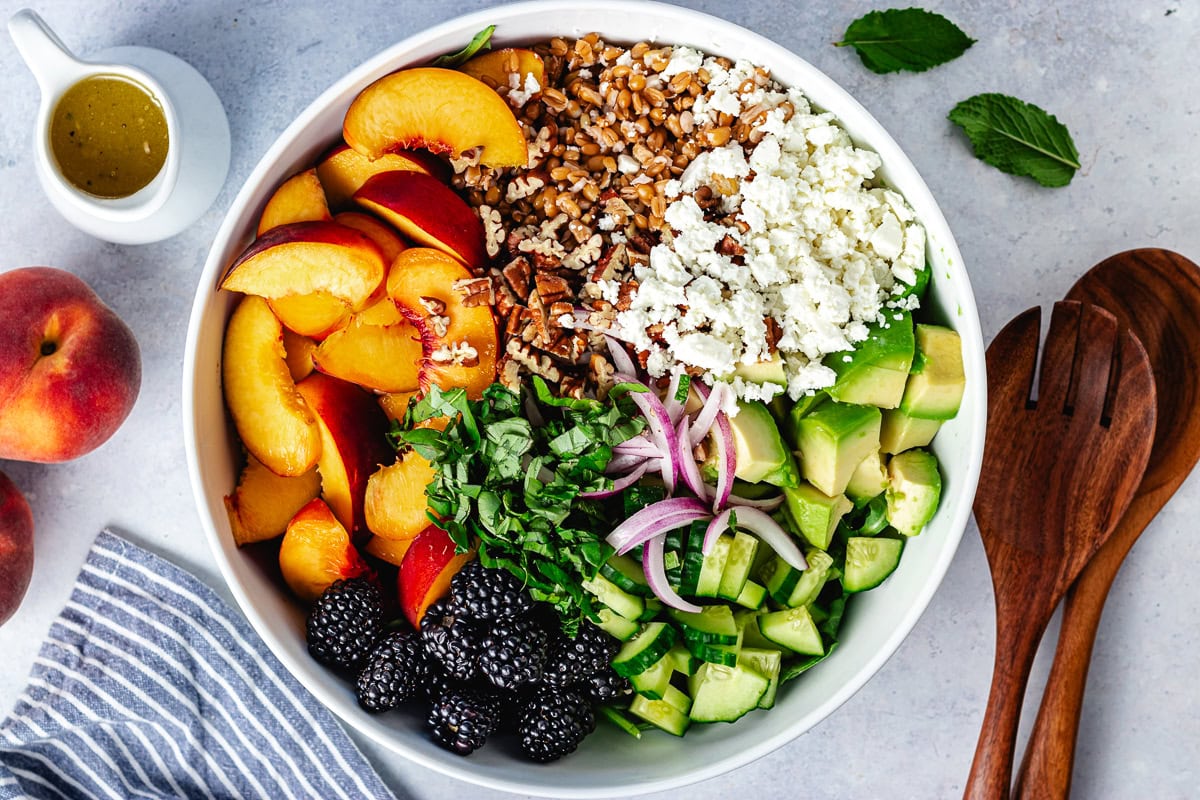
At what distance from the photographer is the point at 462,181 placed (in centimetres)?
167

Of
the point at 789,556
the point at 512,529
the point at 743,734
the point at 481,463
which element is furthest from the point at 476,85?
the point at 743,734

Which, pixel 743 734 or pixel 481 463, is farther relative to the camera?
pixel 743 734

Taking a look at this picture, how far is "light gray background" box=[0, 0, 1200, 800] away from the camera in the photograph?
6.10ft

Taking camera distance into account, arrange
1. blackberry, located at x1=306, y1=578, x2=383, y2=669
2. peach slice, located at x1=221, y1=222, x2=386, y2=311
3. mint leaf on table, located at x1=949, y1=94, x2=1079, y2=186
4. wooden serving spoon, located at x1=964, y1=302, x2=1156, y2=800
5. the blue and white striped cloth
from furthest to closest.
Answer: the blue and white striped cloth
mint leaf on table, located at x1=949, y1=94, x2=1079, y2=186
wooden serving spoon, located at x1=964, y1=302, x2=1156, y2=800
blackberry, located at x1=306, y1=578, x2=383, y2=669
peach slice, located at x1=221, y1=222, x2=386, y2=311

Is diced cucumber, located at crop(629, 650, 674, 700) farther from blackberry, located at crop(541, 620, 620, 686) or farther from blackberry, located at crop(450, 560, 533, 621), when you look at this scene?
blackberry, located at crop(450, 560, 533, 621)

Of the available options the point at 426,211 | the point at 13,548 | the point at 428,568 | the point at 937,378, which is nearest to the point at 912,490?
the point at 937,378

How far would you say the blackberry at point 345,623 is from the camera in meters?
1.63

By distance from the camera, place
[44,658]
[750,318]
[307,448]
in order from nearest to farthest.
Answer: [750,318], [307,448], [44,658]

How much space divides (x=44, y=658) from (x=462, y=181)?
4.43 ft

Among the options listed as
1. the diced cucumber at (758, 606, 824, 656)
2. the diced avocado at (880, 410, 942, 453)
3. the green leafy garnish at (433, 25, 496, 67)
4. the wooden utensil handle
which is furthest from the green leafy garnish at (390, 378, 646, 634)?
the wooden utensil handle

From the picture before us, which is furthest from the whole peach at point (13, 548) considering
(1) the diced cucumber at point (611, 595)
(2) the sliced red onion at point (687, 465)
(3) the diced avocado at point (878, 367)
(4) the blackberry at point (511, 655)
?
Result: (3) the diced avocado at point (878, 367)

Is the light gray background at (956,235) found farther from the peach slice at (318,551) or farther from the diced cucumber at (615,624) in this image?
the diced cucumber at (615,624)

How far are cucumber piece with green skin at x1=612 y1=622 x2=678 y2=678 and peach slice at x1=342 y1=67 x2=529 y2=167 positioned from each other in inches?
33.9

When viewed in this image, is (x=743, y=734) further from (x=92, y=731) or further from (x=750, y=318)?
(x=92, y=731)
